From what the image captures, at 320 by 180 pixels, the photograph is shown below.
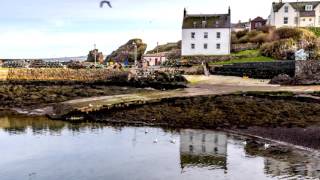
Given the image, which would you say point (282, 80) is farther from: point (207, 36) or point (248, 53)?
point (207, 36)

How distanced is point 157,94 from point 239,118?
14.1m

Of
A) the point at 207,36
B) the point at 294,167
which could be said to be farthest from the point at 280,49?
the point at 294,167

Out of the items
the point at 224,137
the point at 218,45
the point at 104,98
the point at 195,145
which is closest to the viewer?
the point at 195,145

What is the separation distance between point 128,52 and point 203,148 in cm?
6580

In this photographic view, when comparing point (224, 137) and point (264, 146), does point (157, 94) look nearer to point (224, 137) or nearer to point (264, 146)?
point (224, 137)

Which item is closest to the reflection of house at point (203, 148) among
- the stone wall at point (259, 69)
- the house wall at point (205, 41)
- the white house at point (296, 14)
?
the stone wall at point (259, 69)

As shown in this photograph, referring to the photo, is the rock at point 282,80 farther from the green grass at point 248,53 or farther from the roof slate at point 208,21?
the roof slate at point 208,21

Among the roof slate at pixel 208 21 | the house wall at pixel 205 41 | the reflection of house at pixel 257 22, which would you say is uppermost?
the reflection of house at pixel 257 22

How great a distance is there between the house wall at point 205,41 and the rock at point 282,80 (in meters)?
19.2

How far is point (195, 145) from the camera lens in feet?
90.3

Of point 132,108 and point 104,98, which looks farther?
point 104,98

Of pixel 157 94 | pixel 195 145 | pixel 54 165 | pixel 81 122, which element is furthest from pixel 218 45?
pixel 54 165

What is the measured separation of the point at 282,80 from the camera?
178 feet

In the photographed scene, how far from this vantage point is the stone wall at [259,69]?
59562 millimetres
